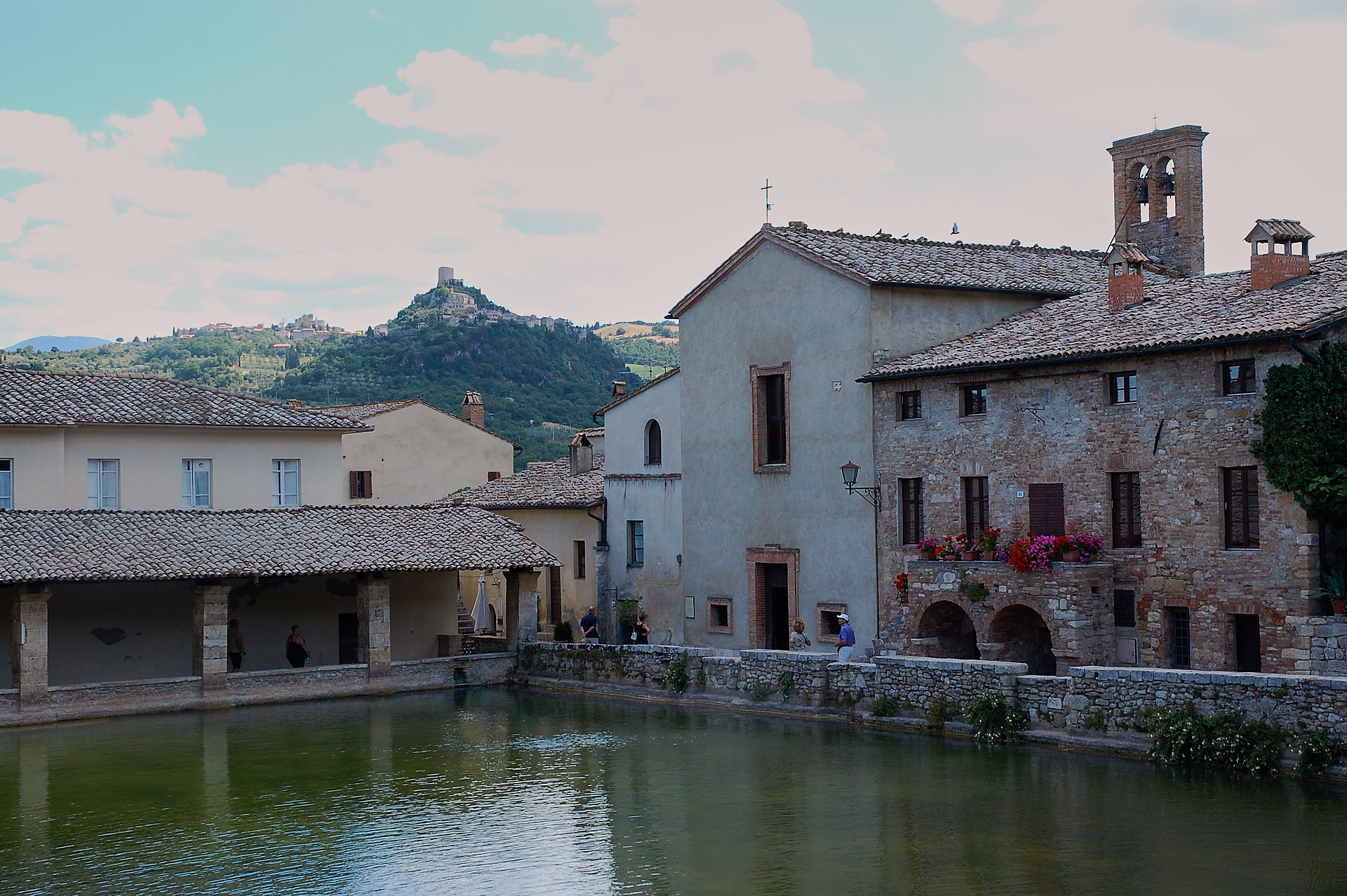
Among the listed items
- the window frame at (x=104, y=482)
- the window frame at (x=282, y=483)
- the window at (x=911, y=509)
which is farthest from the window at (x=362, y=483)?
the window at (x=911, y=509)

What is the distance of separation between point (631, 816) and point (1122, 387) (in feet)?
37.8

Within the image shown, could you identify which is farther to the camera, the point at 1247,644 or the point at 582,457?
the point at 582,457

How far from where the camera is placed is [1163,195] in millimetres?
32625

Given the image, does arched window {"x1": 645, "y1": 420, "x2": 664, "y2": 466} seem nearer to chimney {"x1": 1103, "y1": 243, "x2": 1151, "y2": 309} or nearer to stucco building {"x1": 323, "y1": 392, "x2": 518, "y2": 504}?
chimney {"x1": 1103, "y1": 243, "x2": 1151, "y2": 309}

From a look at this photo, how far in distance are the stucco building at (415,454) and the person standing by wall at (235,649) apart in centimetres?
1663

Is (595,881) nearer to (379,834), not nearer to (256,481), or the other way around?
(379,834)

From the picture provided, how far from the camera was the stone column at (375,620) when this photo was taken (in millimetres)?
30750

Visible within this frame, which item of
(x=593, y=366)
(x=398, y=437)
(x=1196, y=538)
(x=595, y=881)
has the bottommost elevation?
(x=595, y=881)

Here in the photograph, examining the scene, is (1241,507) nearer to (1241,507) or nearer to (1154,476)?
(1241,507)

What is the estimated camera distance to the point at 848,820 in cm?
1773

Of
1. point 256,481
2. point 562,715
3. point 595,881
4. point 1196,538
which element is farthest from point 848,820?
point 256,481

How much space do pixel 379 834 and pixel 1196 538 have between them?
13.3 m

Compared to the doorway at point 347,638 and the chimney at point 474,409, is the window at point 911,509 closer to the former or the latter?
the doorway at point 347,638

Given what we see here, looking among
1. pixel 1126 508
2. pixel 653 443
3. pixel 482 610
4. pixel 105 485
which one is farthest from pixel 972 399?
pixel 105 485
